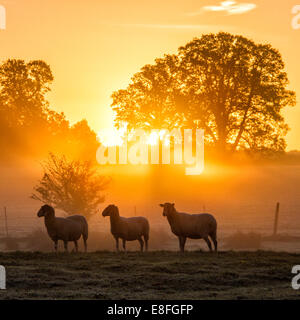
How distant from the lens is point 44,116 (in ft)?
264

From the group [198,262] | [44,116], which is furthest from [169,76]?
[198,262]

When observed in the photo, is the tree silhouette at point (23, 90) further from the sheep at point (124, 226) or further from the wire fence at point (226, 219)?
the sheep at point (124, 226)

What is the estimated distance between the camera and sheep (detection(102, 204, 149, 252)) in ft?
101

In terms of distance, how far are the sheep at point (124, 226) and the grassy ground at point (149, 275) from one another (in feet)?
6.14

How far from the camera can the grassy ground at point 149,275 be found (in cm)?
2094

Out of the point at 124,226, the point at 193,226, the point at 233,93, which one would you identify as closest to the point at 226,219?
the point at 233,93

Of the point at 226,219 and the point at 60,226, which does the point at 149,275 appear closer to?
the point at 60,226

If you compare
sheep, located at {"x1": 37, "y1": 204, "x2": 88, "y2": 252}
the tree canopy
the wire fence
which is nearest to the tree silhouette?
the tree canopy

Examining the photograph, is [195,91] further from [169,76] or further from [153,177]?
[153,177]

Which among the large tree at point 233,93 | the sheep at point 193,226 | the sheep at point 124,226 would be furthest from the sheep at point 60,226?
the large tree at point 233,93

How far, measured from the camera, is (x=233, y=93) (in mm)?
64375

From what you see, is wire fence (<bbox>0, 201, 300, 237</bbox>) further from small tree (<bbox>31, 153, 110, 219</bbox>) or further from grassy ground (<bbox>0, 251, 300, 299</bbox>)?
grassy ground (<bbox>0, 251, 300, 299</bbox>)

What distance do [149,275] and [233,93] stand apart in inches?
1661

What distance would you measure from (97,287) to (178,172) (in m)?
52.5
